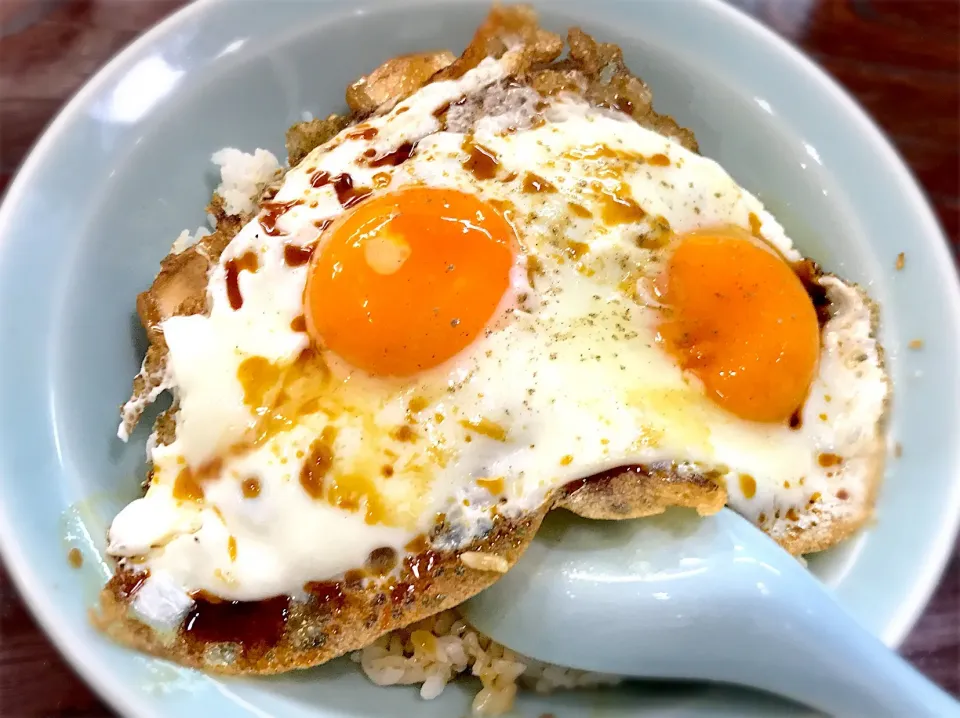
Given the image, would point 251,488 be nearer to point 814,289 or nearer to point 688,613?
point 688,613

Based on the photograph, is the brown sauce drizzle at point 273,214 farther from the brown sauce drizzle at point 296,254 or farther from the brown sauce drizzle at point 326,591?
the brown sauce drizzle at point 326,591

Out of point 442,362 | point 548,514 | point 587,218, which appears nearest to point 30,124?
point 442,362

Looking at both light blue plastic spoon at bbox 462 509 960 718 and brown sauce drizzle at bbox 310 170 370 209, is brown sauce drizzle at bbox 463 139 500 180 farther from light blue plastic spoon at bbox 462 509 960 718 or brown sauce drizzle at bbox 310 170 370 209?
light blue plastic spoon at bbox 462 509 960 718

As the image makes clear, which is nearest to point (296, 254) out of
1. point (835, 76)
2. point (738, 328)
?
point (738, 328)

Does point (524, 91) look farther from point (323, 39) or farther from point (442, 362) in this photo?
point (442, 362)

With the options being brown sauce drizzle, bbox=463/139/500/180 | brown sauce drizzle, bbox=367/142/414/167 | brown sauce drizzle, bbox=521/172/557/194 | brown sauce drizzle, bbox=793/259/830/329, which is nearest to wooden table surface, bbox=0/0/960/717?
brown sauce drizzle, bbox=793/259/830/329

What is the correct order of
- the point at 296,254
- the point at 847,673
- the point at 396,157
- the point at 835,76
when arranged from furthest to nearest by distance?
the point at 835,76
the point at 396,157
the point at 296,254
the point at 847,673

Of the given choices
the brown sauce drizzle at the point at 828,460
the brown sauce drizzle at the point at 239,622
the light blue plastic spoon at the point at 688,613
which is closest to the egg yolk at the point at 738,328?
the brown sauce drizzle at the point at 828,460
